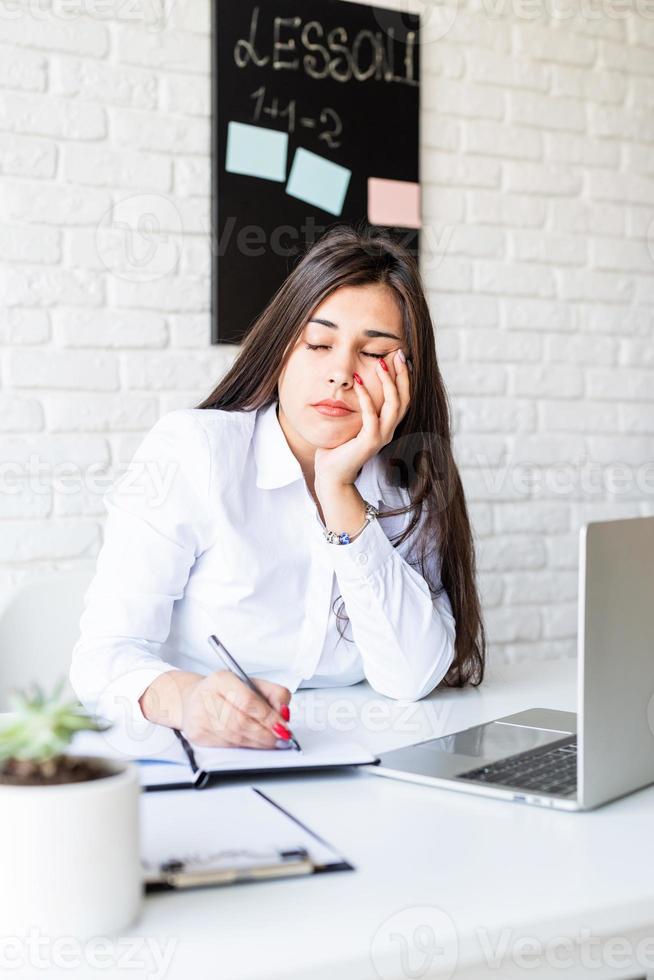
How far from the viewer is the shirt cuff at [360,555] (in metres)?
1.36

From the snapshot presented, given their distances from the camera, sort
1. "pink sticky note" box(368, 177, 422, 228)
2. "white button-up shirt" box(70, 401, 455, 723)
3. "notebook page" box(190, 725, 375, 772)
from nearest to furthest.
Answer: "notebook page" box(190, 725, 375, 772)
"white button-up shirt" box(70, 401, 455, 723)
"pink sticky note" box(368, 177, 422, 228)

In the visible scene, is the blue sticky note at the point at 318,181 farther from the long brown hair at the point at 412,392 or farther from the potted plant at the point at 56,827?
the potted plant at the point at 56,827

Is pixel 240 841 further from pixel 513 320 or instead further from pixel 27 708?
pixel 513 320

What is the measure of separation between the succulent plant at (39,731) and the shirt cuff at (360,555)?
0.82 meters

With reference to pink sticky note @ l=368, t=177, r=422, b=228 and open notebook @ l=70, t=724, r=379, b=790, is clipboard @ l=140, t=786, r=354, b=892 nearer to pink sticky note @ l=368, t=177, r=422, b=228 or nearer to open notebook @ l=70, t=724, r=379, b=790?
open notebook @ l=70, t=724, r=379, b=790

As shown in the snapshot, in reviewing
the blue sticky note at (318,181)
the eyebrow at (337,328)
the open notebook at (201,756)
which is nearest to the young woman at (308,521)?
the eyebrow at (337,328)

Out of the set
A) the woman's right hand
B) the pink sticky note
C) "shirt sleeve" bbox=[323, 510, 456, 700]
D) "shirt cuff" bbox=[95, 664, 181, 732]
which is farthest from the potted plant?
the pink sticky note

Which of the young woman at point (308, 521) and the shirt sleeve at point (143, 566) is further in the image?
the young woman at point (308, 521)

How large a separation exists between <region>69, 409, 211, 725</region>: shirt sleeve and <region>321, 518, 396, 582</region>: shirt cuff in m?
0.17

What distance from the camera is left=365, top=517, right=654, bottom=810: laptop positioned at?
78 cm

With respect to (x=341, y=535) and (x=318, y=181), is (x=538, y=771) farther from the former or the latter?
(x=318, y=181)

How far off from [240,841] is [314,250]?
3.29 feet

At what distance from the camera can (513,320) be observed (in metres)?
2.53

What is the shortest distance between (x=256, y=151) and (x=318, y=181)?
0.15m
